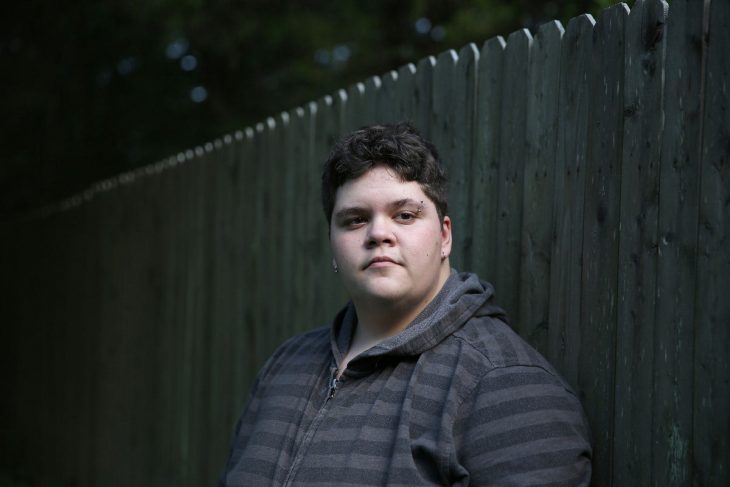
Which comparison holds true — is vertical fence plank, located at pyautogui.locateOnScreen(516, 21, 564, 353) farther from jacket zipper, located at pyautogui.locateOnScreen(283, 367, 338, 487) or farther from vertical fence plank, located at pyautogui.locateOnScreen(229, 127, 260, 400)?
vertical fence plank, located at pyautogui.locateOnScreen(229, 127, 260, 400)

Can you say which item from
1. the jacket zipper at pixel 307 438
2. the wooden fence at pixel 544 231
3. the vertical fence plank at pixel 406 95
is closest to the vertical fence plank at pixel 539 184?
the wooden fence at pixel 544 231

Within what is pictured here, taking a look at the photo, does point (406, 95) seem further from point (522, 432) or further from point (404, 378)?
point (522, 432)

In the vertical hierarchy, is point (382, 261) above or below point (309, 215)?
below

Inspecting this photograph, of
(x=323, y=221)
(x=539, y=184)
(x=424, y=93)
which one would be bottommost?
(x=323, y=221)

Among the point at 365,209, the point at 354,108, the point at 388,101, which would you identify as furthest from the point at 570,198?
the point at 354,108

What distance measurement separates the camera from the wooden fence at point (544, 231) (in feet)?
6.68

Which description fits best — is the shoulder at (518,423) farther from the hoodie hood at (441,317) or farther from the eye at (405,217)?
the eye at (405,217)

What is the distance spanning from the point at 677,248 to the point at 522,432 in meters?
0.55

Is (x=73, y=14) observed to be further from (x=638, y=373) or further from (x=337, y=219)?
(x=638, y=373)

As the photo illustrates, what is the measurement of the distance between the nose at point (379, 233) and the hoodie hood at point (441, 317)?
0.74ft

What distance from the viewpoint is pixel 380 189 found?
2.52m

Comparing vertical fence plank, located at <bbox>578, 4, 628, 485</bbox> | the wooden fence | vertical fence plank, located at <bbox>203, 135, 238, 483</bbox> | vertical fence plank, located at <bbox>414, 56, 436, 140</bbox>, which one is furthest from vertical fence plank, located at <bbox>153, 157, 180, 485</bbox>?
vertical fence plank, located at <bbox>578, 4, 628, 485</bbox>

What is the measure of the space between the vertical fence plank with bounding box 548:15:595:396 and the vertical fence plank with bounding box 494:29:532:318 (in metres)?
0.19

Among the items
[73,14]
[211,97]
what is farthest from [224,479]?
[211,97]
